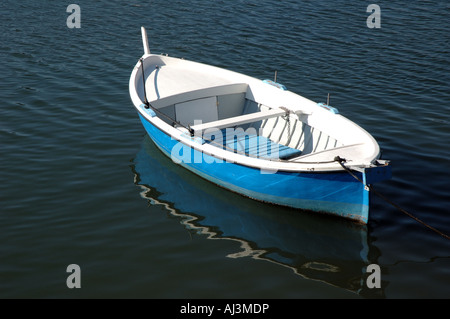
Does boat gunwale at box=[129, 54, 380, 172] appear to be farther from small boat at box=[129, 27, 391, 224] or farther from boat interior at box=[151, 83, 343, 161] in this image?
boat interior at box=[151, 83, 343, 161]

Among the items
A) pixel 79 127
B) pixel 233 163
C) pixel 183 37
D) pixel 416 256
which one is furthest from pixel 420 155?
pixel 183 37

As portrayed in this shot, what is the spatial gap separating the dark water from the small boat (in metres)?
0.71

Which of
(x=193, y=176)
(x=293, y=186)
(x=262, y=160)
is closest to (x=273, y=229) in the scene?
(x=293, y=186)

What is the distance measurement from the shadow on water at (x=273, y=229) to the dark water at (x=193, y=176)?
36 millimetres

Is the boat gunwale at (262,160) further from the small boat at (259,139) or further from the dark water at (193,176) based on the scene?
the dark water at (193,176)

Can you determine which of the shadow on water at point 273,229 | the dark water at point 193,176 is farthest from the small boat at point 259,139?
the dark water at point 193,176

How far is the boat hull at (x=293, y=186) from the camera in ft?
36.4

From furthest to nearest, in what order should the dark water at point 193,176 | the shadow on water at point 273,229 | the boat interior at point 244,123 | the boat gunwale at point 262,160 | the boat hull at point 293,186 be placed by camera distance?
the boat interior at point 244,123, the boat hull at point 293,186, the boat gunwale at point 262,160, the shadow on water at point 273,229, the dark water at point 193,176

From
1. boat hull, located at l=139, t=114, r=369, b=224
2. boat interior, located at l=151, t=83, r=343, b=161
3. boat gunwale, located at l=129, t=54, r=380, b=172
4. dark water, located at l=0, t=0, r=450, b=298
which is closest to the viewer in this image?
dark water, located at l=0, t=0, r=450, b=298

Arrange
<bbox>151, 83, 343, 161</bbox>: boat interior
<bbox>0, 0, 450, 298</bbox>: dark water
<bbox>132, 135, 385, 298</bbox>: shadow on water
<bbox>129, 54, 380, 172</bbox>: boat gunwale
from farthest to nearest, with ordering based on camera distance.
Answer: <bbox>151, 83, 343, 161</bbox>: boat interior
<bbox>129, 54, 380, 172</bbox>: boat gunwale
<bbox>132, 135, 385, 298</bbox>: shadow on water
<bbox>0, 0, 450, 298</bbox>: dark water

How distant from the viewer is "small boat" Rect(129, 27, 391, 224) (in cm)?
1116

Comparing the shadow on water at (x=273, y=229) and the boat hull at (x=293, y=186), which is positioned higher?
the boat hull at (x=293, y=186)

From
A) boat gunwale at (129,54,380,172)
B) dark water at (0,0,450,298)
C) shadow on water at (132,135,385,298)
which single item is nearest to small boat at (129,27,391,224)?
boat gunwale at (129,54,380,172)

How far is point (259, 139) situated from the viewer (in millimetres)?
14078
